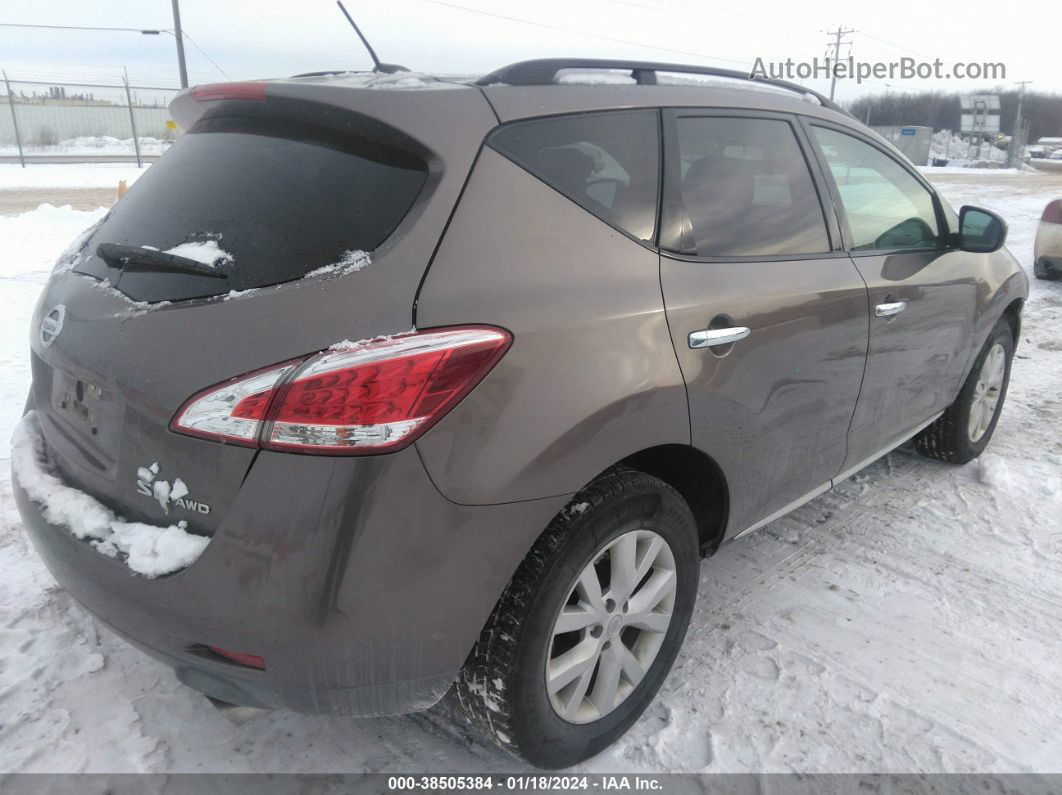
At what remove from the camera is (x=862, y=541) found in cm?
339

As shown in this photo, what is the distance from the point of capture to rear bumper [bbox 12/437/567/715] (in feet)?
5.14

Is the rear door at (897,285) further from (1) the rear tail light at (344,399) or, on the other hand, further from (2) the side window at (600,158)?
(1) the rear tail light at (344,399)

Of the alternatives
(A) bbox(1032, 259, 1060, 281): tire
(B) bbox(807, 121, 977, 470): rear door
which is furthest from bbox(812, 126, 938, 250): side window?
(A) bbox(1032, 259, 1060, 281): tire

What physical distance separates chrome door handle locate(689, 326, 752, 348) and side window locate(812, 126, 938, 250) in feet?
3.12

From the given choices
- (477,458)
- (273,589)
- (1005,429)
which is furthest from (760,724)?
(1005,429)

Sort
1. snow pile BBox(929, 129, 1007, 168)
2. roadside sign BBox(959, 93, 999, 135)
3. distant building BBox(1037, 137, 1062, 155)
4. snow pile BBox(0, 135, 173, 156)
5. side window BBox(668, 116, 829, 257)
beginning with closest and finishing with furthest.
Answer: side window BBox(668, 116, 829, 257) < snow pile BBox(0, 135, 173, 156) < snow pile BBox(929, 129, 1007, 168) < roadside sign BBox(959, 93, 999, 135) < distant building BBox(1037, 137, 1062, 155)

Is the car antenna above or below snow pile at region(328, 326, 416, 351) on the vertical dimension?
above

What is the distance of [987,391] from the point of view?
13.8 ft

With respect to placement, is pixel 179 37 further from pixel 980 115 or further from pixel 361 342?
pixel 980 115

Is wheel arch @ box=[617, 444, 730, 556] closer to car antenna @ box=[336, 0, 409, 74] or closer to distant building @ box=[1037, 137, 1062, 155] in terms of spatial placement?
car antenna @ box=[336, 0, 409, 74]

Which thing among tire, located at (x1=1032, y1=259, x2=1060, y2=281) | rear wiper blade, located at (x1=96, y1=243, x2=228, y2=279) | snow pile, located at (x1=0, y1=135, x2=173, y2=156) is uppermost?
rear wiper blade, located at (x1=96, y1=243, x2=228, y2=279)

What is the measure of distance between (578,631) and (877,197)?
2212 millimetres

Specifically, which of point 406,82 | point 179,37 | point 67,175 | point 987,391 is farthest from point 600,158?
point 67,175

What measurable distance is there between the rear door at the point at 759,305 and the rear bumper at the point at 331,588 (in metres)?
0.71
